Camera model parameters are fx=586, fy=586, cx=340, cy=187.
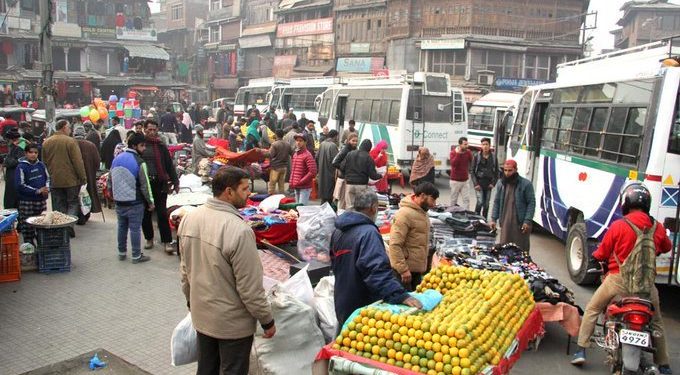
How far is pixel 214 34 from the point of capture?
62.7 m

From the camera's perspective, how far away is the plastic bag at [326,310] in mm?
5203

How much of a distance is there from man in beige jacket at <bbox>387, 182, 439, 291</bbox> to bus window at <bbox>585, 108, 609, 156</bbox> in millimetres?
3994

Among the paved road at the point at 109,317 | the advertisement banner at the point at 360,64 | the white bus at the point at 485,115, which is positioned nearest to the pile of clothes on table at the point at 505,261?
the paved road at the point at 109,317

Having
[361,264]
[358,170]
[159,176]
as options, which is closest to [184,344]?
[361,264]

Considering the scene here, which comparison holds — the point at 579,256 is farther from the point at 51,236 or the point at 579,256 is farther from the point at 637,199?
the point at 51,236

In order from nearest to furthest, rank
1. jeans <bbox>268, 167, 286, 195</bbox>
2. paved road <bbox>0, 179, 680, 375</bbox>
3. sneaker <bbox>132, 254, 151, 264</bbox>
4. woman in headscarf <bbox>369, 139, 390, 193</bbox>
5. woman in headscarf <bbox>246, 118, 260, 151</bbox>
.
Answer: paved road <bbox>0, 179, 680, 375</bbox> → sneaker <bbox>132, 254, 151, 264</bbox> → woman in headscarf <bbox>369, 139, 390, 193</bbox> → jeans <bbox>268, 167, 286, 195</bbox> → woman in headscarf <bbox>246, 118, 260, 151</bbox>

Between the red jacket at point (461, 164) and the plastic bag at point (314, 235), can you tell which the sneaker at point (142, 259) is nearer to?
the plastic bag at point (314, 235)

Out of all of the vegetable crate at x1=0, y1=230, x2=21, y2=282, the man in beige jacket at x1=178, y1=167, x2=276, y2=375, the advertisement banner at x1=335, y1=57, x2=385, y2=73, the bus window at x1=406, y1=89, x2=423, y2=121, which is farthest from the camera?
the advertisement banner at x1=335, y1=57, x2=385, y2=73

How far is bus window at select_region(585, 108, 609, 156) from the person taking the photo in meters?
8.46

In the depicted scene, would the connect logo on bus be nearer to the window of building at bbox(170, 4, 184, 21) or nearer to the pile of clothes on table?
the pile of clothes on table

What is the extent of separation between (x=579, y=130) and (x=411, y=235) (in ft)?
15.9

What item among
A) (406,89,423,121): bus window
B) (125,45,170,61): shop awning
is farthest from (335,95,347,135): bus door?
(125,45,170,61): shop awning

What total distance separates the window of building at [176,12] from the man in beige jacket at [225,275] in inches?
2643

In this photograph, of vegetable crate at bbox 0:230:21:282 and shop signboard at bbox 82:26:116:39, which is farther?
shop signboard at bbox 82:26:116:39
